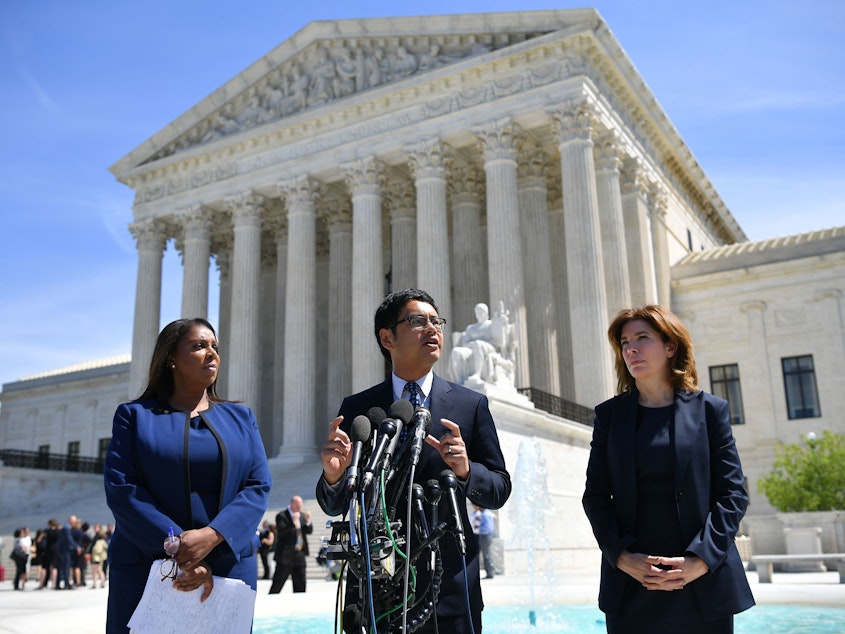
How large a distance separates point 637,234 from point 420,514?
2909 centimetres

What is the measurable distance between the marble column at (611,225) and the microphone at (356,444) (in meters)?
24.9

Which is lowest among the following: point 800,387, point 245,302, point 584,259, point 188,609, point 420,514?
point 188,609

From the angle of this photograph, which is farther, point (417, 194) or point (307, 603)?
point (417, 194)

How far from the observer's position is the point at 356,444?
3.35 m

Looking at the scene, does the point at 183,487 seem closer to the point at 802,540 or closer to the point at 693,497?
the point at 693,497

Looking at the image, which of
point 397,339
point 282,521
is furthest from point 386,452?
point 282,521

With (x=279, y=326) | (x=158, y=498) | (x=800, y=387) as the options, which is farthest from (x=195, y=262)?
(x=158, y=498)

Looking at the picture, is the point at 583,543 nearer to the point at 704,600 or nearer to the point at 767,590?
the point at 767,590

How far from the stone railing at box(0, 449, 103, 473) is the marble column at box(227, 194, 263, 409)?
11.0 m

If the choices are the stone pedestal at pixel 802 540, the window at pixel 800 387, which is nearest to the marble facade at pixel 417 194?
the window at pixel 800 387

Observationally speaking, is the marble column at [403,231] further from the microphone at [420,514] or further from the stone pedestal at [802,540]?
the microphone at [420,514]

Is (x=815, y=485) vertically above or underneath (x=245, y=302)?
underneath

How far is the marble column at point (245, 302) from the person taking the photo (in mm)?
33781

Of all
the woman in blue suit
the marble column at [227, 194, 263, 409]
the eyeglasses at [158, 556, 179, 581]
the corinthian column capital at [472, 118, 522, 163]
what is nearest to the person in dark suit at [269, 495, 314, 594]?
the woman in blue suit
